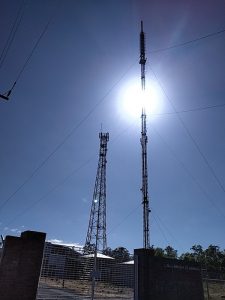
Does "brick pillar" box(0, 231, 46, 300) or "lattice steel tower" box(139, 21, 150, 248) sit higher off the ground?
"lattice steel tower" box(139, 21, 150, 248)

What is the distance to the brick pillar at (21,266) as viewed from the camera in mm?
11883

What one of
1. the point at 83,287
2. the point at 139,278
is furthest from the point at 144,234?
the point at 83,287

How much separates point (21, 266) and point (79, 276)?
10.4 ft

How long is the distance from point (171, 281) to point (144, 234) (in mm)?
8614

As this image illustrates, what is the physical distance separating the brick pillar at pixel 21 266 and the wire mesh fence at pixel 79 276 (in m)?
0.67

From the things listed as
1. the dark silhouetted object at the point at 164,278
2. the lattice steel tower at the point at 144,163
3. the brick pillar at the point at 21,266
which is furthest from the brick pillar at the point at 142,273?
the lattice steel tower at the point at 144,163

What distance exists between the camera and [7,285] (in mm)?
11836

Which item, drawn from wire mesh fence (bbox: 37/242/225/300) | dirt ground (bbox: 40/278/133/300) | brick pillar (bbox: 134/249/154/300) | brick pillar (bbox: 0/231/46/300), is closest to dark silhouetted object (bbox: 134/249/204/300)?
brick pillar (bbox: 134/249/154/300)

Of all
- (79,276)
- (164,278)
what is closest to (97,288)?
(79,276)

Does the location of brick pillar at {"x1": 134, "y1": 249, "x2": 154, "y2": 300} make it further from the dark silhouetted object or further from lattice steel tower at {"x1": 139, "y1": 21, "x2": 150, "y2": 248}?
lattice steel tower at {"x1": 139, "y1": 21, "x2": 150, "y2": 248}

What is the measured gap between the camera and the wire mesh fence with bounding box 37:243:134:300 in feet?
44.3

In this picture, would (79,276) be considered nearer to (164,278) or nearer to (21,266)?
(21,266)

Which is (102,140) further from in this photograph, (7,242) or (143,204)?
(7,242)

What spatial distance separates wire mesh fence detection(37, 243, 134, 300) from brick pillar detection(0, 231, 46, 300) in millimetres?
675
